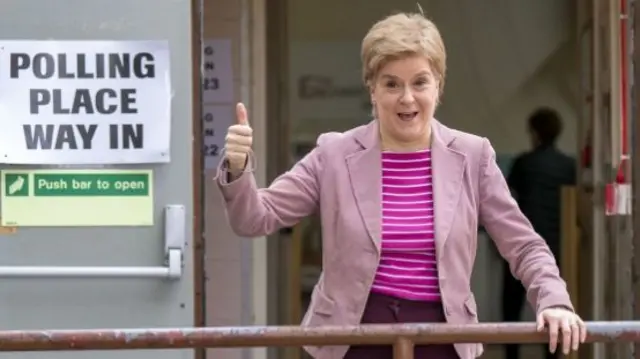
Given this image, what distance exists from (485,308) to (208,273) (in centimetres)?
187

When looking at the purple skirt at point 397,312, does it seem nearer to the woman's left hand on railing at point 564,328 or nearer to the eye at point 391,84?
the woman's left hand on railing at point 564,328

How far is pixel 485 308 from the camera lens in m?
6.16

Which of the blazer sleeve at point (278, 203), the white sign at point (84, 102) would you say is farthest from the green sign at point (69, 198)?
the blazer sleeve at point (278, 203)

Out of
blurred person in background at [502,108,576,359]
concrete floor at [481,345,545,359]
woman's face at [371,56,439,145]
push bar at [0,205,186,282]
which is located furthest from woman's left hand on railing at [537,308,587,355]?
concrete floor at [481,345,545,359]

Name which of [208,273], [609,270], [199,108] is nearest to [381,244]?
[199,108]

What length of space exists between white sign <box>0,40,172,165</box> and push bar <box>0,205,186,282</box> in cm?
21

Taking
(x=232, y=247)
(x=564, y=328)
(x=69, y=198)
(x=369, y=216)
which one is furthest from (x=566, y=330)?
(x=232, y=247)

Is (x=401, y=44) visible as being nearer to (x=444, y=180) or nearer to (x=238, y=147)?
(x=444, y=180)

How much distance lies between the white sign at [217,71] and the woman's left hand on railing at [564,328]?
2.71 m

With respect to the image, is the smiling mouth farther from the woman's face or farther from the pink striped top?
the pink striped top

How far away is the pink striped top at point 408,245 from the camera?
8.70 feet

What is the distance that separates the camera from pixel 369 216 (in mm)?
2664

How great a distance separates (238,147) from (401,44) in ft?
1.51

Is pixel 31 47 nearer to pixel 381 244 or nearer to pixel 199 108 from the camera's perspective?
pixel 199 108
